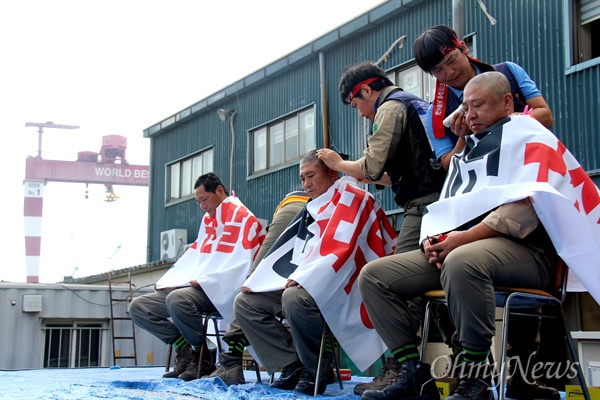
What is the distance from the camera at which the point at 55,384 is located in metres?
4.46

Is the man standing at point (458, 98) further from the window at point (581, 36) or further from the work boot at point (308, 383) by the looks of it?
the window at point (581, 36)

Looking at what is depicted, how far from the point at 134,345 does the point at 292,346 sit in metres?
12.4

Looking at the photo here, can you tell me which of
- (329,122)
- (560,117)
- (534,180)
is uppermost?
(329,122)

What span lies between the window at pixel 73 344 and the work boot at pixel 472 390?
13993mm

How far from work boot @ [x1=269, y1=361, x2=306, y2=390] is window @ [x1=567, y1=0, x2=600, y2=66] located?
558cm

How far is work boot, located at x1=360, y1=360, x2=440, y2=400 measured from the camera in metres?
2.80

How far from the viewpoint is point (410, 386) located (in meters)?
2.82

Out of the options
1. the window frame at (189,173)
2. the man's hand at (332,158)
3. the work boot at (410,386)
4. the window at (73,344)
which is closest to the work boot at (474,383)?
the work boot at (410,386)

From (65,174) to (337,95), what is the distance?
41192 millimetres

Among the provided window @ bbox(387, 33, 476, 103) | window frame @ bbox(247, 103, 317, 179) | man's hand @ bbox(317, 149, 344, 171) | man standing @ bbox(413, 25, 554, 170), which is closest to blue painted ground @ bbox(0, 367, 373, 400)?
man's hand @ bbox(317, 149, 344, 171)

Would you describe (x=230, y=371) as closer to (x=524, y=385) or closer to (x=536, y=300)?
(x=524, y=385)

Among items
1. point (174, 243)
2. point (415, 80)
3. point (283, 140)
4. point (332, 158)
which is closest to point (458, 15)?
point (415, 80)

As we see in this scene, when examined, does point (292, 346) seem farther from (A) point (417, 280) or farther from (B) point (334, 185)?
(A) point (417, 280)

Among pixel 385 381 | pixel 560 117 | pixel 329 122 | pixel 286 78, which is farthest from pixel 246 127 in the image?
pixel 385 381
